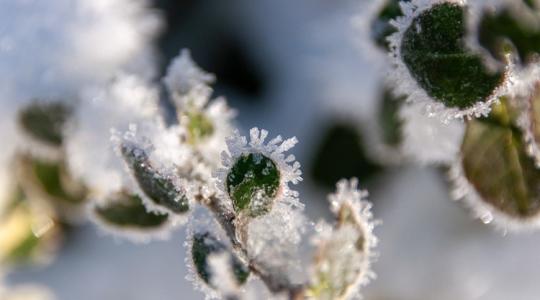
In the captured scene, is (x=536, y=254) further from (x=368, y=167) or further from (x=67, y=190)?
(x=67, y=190)

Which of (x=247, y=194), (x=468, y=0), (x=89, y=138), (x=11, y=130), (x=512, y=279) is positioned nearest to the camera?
(x=247, y=194)

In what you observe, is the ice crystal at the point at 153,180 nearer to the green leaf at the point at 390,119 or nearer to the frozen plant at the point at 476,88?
the frozen plant at the point at 476,88

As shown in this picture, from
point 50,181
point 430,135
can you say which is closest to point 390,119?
point 430,135

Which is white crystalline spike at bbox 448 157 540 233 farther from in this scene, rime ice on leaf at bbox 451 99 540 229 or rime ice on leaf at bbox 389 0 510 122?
rime ice on leaf at bbox 389 0 510 122

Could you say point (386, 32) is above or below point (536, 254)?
below

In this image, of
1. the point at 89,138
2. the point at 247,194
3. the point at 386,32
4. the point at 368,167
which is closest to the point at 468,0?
the point at 386,32

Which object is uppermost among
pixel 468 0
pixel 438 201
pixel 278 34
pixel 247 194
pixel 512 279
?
pixel 278 34

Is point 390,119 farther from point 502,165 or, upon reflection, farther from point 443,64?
point 443,64
